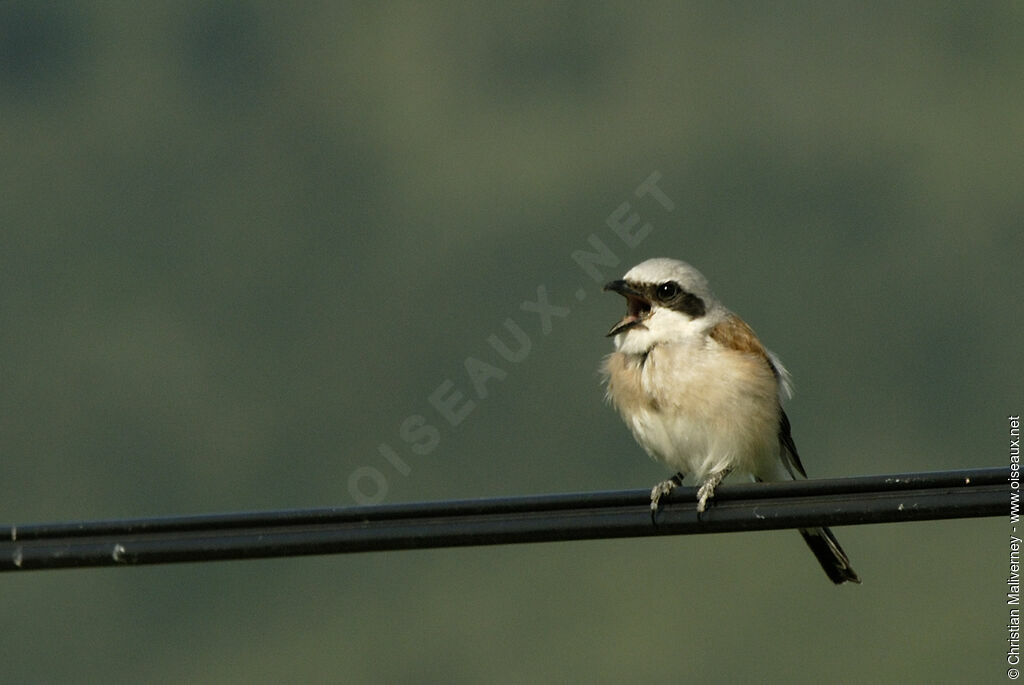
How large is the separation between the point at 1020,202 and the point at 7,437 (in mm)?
62475

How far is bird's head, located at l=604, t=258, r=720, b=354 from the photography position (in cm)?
943

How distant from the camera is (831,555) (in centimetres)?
945

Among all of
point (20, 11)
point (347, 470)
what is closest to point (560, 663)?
point (347, 470)

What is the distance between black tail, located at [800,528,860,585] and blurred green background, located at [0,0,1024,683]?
145 feet

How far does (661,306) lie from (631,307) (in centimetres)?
22

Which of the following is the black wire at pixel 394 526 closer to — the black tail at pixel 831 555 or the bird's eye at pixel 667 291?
the black tail at pixel 831 555

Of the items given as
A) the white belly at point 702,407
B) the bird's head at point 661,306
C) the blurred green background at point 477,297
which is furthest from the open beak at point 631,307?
the blurred green background at point 477,297

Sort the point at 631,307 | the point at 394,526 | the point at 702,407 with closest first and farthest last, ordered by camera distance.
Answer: the point at 394,526
the point at 702,407
the point at 631,307

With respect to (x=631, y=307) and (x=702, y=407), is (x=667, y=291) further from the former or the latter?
(x=702, y=407)

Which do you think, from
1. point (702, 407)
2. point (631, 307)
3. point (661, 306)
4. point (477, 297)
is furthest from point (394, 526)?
point (477, 297)

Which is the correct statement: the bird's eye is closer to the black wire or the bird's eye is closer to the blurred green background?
the black wire

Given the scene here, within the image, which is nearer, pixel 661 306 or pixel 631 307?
pixel 661 306

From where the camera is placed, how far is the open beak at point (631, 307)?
9539 mm

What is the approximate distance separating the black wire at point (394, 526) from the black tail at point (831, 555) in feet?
9.29
